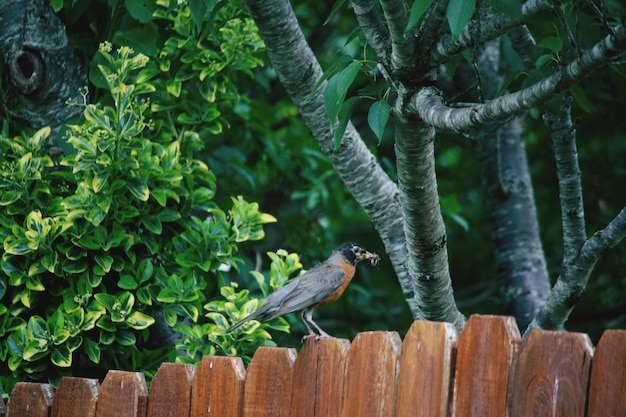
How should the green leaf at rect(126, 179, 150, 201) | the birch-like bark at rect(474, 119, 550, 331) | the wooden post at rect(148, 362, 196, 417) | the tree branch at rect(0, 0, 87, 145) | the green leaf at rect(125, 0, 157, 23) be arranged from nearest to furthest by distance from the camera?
the wooden post at rect(148, 362, 196, 417) → the green leaf at rect(126, 179, 150, 201) → the green leaf at rect(125, 0, 157, 23) → the tree branch at rect(0, 0, 87, 145) → the birch-like bark at rect(474, 119, 550, 331)

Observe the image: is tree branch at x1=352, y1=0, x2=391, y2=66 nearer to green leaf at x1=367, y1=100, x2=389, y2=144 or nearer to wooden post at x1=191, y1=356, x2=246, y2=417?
green leaf at x1=367, y1=100, x2=389, y2=144

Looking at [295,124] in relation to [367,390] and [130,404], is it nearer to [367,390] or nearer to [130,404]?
[130,404]

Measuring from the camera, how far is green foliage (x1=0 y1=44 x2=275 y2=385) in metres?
3.15

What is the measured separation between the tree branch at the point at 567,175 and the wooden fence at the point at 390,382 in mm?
1064

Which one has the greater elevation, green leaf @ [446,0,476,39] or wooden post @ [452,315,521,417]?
green leaf @ [446,0,476,39]

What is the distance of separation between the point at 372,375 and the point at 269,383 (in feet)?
1.47

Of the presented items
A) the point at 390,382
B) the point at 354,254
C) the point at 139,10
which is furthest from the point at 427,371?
the point at 139,10

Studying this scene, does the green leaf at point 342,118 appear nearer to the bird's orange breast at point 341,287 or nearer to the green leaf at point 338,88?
the green leaf at point 338,88

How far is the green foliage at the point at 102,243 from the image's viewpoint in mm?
3148

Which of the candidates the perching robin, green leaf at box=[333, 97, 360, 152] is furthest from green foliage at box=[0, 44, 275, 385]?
green leaf at box=[333, 97, 360, 152]

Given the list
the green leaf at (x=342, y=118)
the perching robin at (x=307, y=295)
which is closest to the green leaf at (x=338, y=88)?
the green leaf at (x=342, y=118)

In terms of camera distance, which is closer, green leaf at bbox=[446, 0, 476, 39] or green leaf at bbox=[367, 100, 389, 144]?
green leaf at bbox=[446, 0, 476, 39]

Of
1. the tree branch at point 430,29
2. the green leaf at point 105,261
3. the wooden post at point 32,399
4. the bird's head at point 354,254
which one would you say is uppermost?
the tree branch at point 430,29

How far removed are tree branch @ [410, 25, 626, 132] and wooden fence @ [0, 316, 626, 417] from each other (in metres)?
0.57
